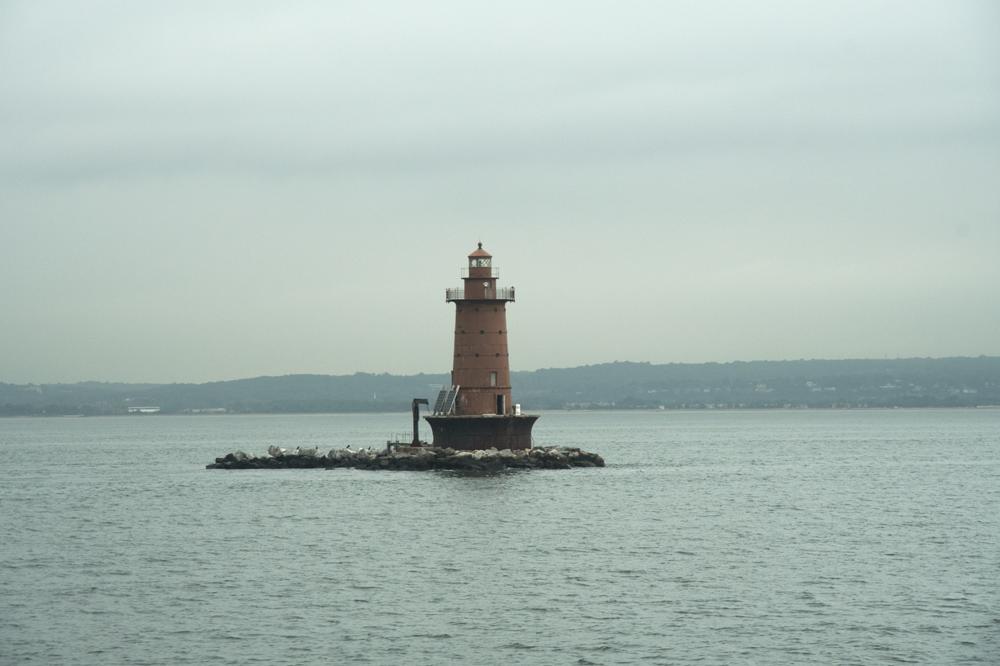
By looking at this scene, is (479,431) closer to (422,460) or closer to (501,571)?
(422,460)

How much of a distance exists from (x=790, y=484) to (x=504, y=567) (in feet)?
89.6

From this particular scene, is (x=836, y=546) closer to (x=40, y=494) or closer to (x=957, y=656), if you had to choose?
(x=957, y=656)

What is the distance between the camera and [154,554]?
111ft

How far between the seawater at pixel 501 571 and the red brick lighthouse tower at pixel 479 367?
2.20 m

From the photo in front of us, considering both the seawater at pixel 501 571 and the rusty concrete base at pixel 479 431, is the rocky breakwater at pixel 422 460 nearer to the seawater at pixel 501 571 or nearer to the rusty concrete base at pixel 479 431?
the rusty concrete base at pixel 479 431

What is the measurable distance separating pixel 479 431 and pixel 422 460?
291cm

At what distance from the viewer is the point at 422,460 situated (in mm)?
54969

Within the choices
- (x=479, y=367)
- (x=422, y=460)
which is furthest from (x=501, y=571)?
(x=422, y=460)

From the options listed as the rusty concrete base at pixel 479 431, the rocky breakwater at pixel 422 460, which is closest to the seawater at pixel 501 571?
the rocky breakwater at pixel 422 460

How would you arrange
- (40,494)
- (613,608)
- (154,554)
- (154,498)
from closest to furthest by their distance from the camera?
(613,608)
(154,554)
(154,498)
(40,494)

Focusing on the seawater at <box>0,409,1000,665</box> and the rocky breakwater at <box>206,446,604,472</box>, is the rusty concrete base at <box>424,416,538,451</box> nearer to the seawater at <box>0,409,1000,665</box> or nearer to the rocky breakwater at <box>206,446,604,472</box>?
the rocky breakwater at <box>206,446,604,472</box>

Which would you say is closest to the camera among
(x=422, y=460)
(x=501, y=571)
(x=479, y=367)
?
(x=501, y=571)

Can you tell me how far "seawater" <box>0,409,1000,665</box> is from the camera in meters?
23.2

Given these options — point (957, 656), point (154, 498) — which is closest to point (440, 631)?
point (957, 656)
